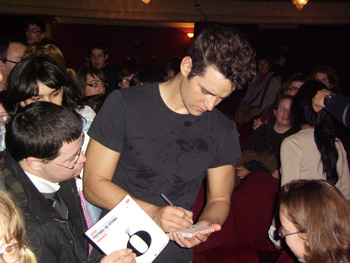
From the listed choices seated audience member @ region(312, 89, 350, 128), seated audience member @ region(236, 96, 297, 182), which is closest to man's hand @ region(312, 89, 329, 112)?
seated audience member @ region(312, 89, 350, 128)

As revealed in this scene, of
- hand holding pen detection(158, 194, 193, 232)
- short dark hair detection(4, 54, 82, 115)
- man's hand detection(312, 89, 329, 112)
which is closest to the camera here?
hand holding pen detection(158, 194, 193, 232)

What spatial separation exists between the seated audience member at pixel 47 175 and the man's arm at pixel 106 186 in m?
0.10

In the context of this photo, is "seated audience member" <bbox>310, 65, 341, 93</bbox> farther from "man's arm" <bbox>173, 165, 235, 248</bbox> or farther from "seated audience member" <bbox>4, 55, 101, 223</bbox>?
"seated audience member" <bbox>4, 55, 101, 223</bbox>

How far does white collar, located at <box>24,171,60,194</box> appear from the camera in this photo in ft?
5.19

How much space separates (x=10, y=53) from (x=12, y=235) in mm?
2326

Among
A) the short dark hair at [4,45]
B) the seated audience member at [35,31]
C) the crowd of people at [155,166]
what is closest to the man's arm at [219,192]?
the crowd of people at [155,166]

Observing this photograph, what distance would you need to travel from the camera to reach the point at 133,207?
58.3 inches

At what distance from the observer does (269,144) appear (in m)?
3.83

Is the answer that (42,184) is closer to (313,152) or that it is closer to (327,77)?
(313,152)

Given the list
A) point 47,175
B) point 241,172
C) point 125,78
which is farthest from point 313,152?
point 125,78

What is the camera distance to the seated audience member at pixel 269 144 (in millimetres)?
3615

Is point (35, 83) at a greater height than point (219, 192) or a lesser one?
greater

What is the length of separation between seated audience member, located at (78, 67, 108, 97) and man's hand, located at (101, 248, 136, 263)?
2.65m

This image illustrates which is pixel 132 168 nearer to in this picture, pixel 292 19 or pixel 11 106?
pixel 11 106
